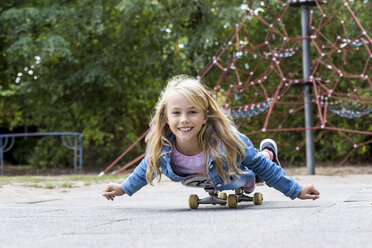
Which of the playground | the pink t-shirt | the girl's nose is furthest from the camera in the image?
the playground

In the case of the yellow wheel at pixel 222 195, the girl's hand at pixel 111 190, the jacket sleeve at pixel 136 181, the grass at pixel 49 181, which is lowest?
the grass at pixel 49 181

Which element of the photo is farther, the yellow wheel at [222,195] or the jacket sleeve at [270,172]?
the yellow wheel at [222,195]

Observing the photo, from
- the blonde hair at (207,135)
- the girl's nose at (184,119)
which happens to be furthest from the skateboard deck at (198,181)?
the girl's nose at (184,119)

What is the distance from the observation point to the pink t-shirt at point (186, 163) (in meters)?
3.43

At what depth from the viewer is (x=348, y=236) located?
2.00 metres

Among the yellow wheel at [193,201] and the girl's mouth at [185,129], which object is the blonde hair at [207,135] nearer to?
the girl's mouth at [185,129]

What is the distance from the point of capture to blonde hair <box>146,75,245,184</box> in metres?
3.36

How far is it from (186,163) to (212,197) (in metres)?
0.40

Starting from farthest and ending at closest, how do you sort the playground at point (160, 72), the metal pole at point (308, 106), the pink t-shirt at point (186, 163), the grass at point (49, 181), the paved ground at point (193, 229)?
the playground at point (160, 72)
the metal pole at point (308, 106)
the grass at point (49, 181)
the pink t-shirt at point (186, 163)
the paved ground at point (193, 229)

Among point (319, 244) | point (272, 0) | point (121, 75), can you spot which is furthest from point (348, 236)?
point (121, 75)

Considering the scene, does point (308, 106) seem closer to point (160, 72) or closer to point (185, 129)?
point (160, 72)

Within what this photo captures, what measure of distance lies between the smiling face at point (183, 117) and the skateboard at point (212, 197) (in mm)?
278

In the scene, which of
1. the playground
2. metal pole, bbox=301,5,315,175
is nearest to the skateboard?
metal pole, bbox=301,5,315,175

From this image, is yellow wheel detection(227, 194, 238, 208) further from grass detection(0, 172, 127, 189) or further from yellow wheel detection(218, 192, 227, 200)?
grass detection(0, 172, 127, 189)
